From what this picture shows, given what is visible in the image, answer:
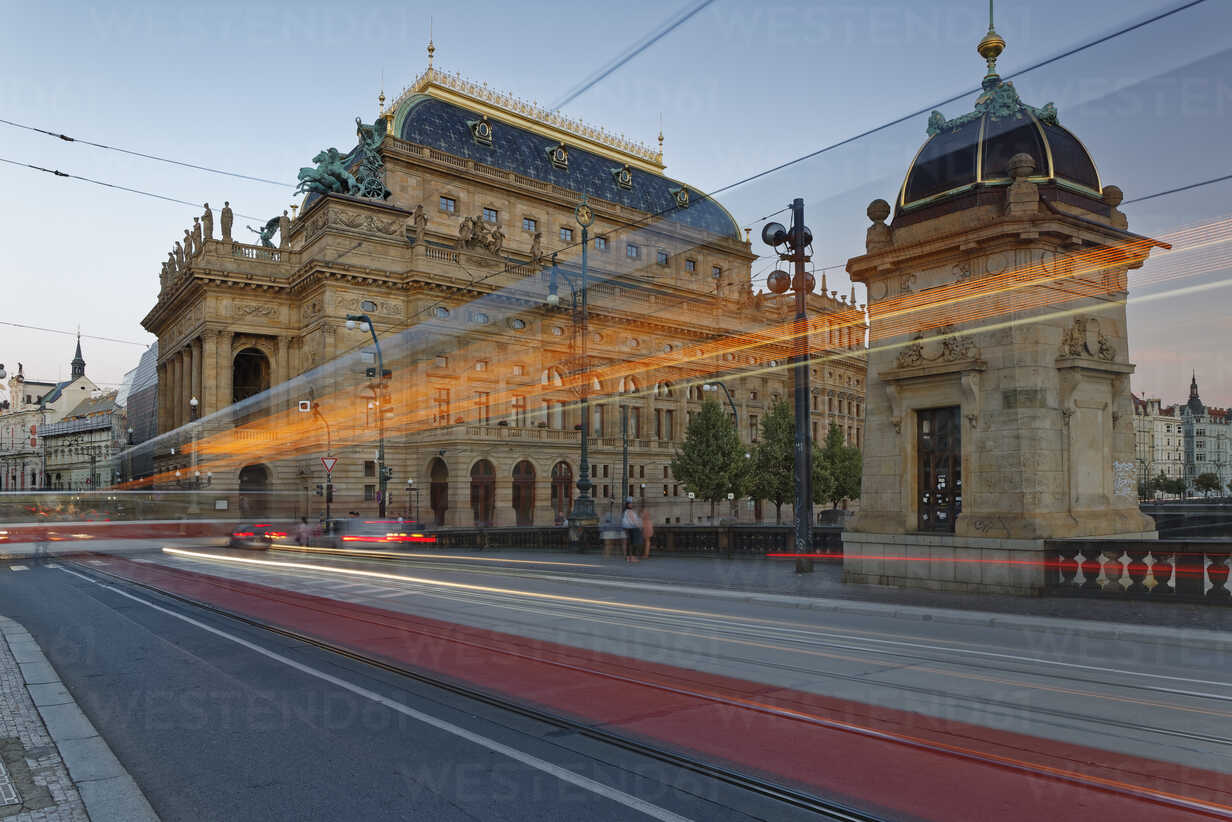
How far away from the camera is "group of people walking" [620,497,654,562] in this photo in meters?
24.5

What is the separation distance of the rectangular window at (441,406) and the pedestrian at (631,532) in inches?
1272

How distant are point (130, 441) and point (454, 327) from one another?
50600 millimetres

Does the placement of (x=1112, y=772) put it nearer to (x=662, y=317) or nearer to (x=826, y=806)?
(x=826, y=806)

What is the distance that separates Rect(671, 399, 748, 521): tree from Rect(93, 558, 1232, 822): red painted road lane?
147 feet

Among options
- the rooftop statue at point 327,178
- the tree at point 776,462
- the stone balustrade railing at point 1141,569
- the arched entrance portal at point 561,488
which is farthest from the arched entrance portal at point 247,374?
the stone balustrade railing at point 1141,569

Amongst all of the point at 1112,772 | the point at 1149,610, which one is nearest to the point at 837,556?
the point at 1149,610

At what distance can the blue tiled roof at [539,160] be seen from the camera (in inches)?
A: 2450

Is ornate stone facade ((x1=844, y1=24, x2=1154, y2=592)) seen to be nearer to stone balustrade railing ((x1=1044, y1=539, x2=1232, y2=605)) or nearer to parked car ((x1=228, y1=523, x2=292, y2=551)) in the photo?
stone balustrade railing ((x1=1044, y1=539, x2=1232, y2=605))

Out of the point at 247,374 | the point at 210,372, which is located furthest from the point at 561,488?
the point at 247,374

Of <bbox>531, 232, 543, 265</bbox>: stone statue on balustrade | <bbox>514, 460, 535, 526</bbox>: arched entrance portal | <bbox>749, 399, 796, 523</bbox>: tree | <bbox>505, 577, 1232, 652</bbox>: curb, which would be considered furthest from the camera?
<bbox>531, 232, 543, 265</bbox>: stone statue on balustrade

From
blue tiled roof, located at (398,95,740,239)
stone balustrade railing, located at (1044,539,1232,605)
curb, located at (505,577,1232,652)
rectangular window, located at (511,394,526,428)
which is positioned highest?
blue tiled roof, located at (398,95,740,239)

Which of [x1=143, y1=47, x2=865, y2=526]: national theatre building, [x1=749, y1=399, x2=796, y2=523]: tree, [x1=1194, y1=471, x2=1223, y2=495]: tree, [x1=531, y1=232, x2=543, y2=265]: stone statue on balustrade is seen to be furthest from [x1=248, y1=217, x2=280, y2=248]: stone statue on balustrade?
[x1=1194, y1=471, x2=1223, y2=495]: tree

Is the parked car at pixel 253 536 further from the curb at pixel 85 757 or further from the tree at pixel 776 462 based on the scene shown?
the tree at pixel 776 462

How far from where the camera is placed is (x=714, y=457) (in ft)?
181
